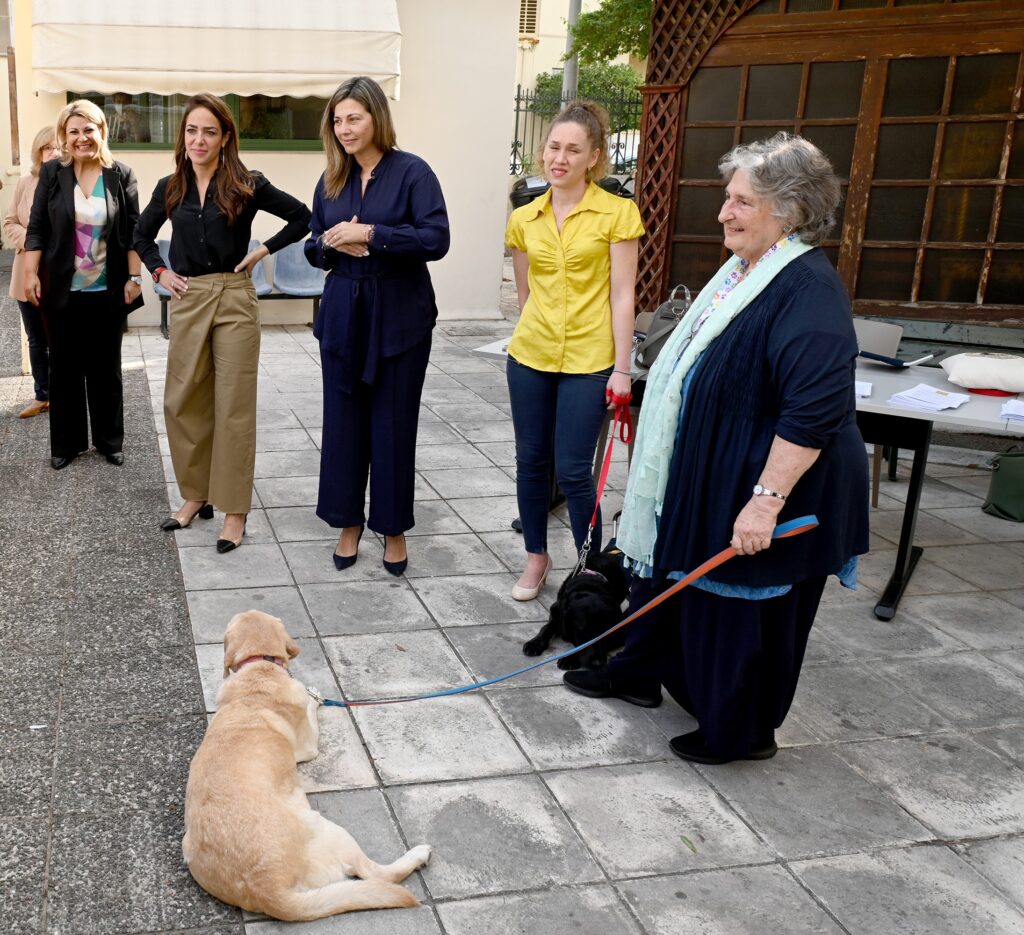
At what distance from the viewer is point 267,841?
97.8 inches

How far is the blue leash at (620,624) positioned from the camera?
9.71 feet

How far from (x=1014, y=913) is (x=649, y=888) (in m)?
0.93

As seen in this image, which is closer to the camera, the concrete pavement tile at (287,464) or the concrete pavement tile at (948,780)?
the concrete pavement tile at (948,780)

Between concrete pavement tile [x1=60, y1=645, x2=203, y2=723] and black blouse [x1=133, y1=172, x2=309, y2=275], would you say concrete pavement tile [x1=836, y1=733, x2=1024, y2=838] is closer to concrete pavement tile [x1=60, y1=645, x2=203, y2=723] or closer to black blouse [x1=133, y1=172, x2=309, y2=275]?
concrete pavement tile [x1=60, y1=645, x2=203, y2=723]

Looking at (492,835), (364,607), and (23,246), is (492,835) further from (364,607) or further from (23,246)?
(23,246)

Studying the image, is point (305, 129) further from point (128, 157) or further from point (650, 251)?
point (650, 251)

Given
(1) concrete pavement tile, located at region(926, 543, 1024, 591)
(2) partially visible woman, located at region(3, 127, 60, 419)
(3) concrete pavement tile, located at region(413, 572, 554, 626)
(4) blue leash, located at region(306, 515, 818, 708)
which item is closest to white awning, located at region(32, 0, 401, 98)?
(2) partially visible woman, located at region(3, 127, 60, 419)

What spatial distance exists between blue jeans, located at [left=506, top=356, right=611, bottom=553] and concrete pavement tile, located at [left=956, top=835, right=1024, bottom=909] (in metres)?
1.87

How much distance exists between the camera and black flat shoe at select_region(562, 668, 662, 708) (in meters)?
3.69

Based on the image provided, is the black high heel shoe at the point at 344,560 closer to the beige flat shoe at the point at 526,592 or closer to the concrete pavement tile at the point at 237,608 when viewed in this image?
the concrete pavement tile at the point at 237,608

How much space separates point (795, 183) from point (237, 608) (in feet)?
8.94

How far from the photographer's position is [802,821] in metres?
3.06

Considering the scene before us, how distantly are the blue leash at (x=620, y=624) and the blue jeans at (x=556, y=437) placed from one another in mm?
661

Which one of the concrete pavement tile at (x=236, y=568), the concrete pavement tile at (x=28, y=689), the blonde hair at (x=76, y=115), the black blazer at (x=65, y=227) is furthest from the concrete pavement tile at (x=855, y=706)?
the blonde hair at (x=76, y=115)
